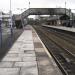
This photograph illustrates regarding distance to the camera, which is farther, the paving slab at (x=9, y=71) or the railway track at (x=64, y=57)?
the railway track at (x=64, y=57)

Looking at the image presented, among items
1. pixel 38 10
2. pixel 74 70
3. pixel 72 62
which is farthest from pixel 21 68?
pixel 38 10

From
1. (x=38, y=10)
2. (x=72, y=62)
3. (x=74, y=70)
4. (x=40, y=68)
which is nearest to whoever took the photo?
(x=40, y=68)

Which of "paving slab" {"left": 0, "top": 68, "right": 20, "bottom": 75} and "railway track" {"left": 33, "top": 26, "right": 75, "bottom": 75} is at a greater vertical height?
"paving slab" {"left": 0, "top": 68, "right": 20, "bottom": 75}

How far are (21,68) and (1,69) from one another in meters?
0.87

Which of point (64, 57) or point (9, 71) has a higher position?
point (9, 71)

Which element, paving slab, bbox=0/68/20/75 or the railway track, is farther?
the railway track

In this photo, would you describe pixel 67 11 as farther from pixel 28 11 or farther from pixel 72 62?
pixel 72 62

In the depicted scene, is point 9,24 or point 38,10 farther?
point 38,10

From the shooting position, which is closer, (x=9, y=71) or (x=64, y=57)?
(x=9, y=71)

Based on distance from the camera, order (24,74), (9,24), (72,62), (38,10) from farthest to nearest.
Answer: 1. (38,10)
2. (9,24)
3. (72,62)
4. (24,74)

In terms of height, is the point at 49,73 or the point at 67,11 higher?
the point at 67,11

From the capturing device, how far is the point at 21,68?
1151cm

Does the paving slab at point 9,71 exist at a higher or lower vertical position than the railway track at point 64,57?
higher

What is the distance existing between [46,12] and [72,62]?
2878 inches
